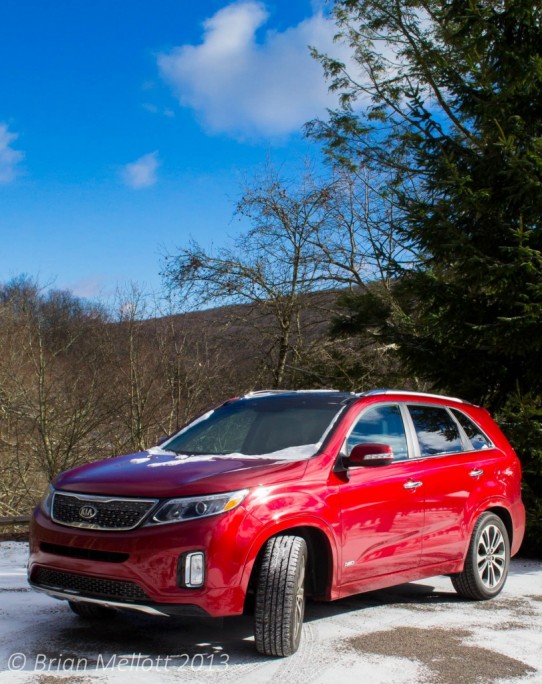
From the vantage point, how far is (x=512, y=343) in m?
9.41

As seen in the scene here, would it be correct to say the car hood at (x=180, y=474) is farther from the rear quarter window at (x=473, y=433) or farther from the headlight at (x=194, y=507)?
the rear quarter window at (x=473, y=433)

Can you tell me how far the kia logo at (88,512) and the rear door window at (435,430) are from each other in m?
2.75

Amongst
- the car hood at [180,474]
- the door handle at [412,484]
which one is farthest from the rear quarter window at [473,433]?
the car hood at [180,474]

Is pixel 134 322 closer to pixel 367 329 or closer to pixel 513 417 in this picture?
pixel 367 329

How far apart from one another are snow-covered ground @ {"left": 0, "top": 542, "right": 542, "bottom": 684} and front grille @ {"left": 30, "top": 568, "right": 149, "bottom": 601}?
0.37 meters

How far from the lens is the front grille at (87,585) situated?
4.51 meters

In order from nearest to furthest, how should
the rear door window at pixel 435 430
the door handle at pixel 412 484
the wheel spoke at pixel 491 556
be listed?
1. the door handle at pixel 412 484
2. the rear door window at pixel 435 430
3. the wheel spoke at pixel 491 556

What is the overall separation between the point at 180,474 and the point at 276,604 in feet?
3.26

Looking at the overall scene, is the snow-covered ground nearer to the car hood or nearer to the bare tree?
the car hood

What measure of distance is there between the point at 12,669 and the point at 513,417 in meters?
6.76

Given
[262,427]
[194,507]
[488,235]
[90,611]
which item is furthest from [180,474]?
[488,235]

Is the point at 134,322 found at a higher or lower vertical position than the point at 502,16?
lower

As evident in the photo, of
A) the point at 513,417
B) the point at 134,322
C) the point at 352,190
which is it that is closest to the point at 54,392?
the point at 134,322

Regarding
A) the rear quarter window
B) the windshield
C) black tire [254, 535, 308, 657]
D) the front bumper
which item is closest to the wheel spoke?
the rear quarter window
